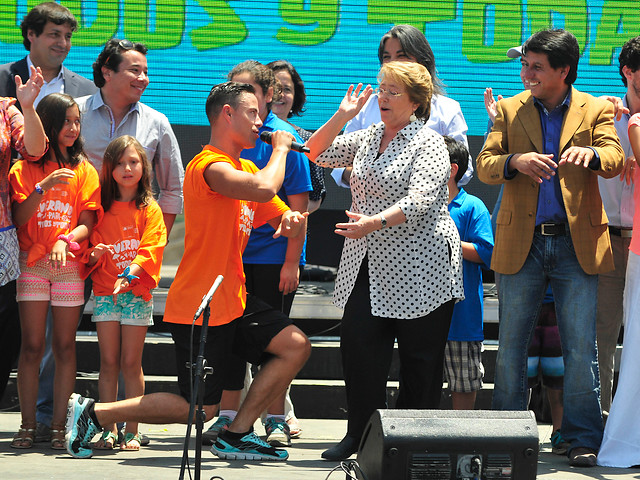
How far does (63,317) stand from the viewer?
500 centimetres

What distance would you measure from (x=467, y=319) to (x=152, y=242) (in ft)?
5.61

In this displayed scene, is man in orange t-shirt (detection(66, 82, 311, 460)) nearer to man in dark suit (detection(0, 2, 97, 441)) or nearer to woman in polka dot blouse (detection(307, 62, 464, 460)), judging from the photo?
woman in polka dot blouse (detection(307, 62, 464, 460))

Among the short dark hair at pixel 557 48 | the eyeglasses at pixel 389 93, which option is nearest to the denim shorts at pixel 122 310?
the eyeglasses at pixel 389 93

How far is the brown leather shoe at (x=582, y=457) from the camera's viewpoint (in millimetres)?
4602

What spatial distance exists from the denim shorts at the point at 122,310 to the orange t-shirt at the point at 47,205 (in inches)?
11.2

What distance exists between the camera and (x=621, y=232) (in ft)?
17.1

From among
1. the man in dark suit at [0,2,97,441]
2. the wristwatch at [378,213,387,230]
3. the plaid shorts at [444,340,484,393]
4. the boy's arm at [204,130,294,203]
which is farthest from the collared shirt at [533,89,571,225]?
the man in dark suit at [0,2,97,441]

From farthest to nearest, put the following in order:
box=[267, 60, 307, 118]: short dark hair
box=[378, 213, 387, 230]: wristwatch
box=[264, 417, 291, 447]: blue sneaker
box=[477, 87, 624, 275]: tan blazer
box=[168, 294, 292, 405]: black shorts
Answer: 1. box=[267, 60, 307, 118]: short dark hair
2. box=[264, 417, 291, 447]: blue sneaker
3. box=[477, 87, 624, 275]: tan blazer
4. box=[168, 294, 292, 405]: black shorts
5. box=[378, 213, 387, 230]: wristwatch

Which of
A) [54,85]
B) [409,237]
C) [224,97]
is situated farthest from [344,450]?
Result: [54,85]

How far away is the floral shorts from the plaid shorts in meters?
2.00

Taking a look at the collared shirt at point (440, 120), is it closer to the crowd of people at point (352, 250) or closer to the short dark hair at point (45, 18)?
the crowd of people at point (352, 250)

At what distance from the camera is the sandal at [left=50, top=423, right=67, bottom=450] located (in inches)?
193

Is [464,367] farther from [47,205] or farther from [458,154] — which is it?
[47,205]

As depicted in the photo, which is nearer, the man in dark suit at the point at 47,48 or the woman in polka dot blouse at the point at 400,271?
the woman in polka dot blouse at the point at 400,271
